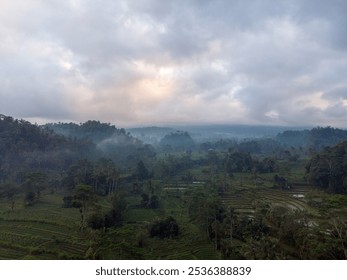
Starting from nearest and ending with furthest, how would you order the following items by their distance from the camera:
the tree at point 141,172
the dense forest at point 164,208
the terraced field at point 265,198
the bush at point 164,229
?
the dense forest at point 164,208 < the bush at point 164,229 < the terraced field at point 265,198 < the tree at point 141,172

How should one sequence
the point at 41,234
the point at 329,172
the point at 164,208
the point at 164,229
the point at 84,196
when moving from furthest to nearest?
the point at 329,172
the point at 164,208
the point at 84,196
the point at 164,229
the point at 41,234

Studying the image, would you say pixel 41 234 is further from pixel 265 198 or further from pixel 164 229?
pixel 265 198

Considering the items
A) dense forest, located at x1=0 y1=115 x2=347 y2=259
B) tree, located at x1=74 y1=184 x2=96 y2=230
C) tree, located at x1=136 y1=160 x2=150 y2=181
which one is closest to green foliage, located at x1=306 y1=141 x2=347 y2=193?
dense forest, located at x1=0 y1=115 x2=347 y2=259

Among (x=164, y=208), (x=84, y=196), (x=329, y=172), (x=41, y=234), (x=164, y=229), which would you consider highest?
(x=329, y=172)

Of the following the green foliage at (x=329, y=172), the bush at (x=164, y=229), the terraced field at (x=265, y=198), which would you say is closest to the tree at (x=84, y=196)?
the bush at (x=164, y=229)

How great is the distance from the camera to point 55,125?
161000mm

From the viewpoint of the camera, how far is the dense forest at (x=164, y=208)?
24.7 meters

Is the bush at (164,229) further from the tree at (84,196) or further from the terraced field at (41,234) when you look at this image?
the tree at (84,196)

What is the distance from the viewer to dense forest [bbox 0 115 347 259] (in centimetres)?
2469

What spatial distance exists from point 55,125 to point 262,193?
135839 millimetres

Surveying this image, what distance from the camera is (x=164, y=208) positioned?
45.4m

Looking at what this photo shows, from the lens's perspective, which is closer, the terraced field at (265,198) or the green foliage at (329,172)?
the terraced field at (265,198)

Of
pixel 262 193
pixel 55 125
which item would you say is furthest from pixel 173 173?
pixel 55 125

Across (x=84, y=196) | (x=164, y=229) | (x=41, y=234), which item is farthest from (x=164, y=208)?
(x=41, y=234)
